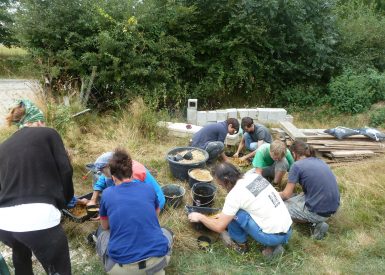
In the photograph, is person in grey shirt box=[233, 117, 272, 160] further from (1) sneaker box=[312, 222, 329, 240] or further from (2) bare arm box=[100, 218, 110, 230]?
(2) bare arm box=[100, 218, 110, 230]

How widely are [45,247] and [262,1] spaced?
734cm

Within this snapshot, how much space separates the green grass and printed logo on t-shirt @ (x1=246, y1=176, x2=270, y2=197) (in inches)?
30.5

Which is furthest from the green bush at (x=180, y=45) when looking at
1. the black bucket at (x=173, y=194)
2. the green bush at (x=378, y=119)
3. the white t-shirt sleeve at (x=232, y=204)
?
the white t-shirt sleeve at (x=232, y=204)

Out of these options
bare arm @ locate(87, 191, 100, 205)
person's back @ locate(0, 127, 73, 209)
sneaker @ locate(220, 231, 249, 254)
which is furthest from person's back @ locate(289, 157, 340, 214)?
person's back @ locate(0, 127, 73, 209)

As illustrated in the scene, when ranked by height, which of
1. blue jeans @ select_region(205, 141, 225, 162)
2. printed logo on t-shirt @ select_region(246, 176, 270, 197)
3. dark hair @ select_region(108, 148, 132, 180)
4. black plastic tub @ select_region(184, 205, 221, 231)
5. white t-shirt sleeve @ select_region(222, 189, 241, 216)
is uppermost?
dark hair @ select_region(108, 148, 132, 180)

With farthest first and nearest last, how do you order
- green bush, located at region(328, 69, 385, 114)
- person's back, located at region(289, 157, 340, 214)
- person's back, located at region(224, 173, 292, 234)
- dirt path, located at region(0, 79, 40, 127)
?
green bush, located at region(328, 69, 385, 114) < dirt path, located at region(0, 79, 40, 127) < person's back, located at region(289, 157, 340, 214) < person's back, located at region(224, 173, 292, 234)

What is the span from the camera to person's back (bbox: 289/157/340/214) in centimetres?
389

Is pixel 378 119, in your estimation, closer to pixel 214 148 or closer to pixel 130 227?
pixel 214 148

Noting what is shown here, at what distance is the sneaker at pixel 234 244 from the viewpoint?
144 inches

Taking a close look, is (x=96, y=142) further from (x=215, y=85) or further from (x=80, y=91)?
(x=215, y=85)

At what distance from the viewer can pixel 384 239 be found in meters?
3.77

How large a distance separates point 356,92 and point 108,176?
719cm

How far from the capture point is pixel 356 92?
859cm

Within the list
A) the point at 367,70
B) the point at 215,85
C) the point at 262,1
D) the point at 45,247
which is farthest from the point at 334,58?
the point at 45,247
